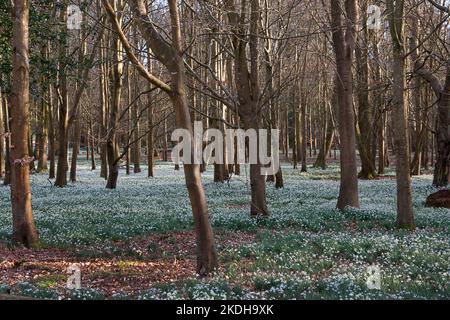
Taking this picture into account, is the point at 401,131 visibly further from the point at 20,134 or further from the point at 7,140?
the point at 7,140

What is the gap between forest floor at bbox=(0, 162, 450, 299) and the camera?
725 centimetres

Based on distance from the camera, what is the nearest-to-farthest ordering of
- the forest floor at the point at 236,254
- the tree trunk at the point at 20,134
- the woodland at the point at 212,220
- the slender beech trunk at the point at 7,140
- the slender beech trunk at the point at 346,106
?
the forest floor at the point at 236,254, the woodland at the point at 212,220, the tree trunk at the point at 20,134, the slender beech trunk at the point at 346,106, the slender beech trunk at the point at 7,140

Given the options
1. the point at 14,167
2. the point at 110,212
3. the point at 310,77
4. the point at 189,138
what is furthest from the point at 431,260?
the point at 310,77

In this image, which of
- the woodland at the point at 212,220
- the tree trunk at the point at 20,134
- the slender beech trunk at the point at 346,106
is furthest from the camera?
the slender beech trunk at the point at 346,106

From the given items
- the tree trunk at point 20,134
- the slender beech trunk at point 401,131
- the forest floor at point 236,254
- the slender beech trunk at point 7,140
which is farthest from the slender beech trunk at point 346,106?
the slender beech trunk at point 7,140

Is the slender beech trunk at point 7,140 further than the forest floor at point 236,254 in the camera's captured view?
Yes

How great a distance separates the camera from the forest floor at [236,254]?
7.25 meters

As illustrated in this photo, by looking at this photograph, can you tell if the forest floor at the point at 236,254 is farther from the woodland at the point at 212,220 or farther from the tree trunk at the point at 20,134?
the tree trunk at the point at 20,134

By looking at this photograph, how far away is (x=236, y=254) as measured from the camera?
9.86 m

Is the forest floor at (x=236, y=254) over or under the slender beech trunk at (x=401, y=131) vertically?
under

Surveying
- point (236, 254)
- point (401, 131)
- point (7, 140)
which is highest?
point (7, 140)

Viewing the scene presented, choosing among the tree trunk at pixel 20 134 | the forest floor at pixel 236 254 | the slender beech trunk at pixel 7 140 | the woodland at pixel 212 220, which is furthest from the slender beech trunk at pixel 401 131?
the slender beech trunk at pixel 7 140

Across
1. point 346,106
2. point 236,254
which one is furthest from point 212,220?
point 346,106
